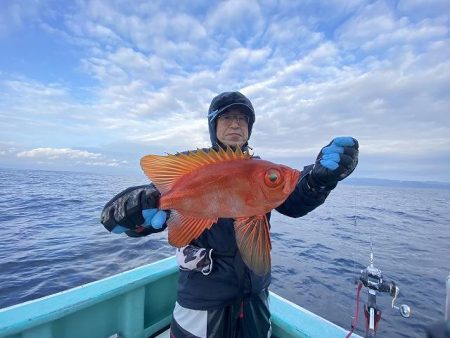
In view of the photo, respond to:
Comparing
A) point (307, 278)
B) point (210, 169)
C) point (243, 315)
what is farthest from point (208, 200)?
point (307, 278)

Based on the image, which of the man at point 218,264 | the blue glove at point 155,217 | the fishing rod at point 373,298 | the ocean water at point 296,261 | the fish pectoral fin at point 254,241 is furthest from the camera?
the ocean water at point 296,261

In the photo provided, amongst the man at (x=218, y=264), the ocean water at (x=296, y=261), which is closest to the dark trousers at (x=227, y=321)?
the man at (x=218, y=264)

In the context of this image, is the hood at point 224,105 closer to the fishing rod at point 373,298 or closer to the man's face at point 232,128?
the man's face at point 232,128

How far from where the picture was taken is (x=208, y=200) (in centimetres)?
201

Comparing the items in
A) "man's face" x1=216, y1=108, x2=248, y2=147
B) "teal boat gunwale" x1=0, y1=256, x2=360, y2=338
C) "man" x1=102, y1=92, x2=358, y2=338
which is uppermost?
"man's face" x1=216, y1=108, x2=248, y2=147

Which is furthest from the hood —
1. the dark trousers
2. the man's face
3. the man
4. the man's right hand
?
the dark trousers

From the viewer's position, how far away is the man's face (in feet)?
10.8

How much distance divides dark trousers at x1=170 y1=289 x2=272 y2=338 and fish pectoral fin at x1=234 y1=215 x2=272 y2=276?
3.02 ft

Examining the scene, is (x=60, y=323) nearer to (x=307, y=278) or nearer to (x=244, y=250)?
(x=244, y=250)

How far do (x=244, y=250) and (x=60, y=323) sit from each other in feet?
9.45

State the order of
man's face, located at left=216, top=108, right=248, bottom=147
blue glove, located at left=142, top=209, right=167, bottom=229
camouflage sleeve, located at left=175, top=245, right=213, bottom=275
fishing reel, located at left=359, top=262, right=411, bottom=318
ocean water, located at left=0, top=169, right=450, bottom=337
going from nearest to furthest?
1. blue glove, located at left=142, top=209, right=167, bottom=229
2. camouflage sleeve, located at left=175, top=245, right=213, bottom=275
3. man's face, located at left=216, top=108, right=248, bottom=147
4. fishing reel, located at left=359, top=262, right=411, bottom=318
5. ocean water, located at left=0, top=169, right=450, bottom=337

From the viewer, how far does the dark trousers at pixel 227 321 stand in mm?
2572

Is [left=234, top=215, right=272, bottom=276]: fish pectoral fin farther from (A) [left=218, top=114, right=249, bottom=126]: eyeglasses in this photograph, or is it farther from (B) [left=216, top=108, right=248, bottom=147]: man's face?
(A) [left=218, top=114, right=249, bottom=126]: eyeglasses

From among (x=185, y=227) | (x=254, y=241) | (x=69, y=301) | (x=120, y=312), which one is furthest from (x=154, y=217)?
(x=120, y=312)
